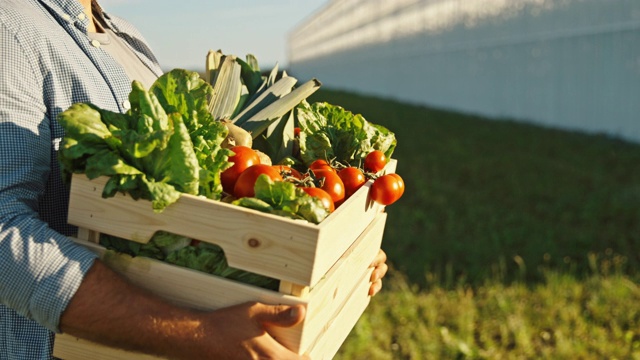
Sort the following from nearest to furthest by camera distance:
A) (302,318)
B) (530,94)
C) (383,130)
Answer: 1. (302,318)
2. (383,130)
3. (530,94)

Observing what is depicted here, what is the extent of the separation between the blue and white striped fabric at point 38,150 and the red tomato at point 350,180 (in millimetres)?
640

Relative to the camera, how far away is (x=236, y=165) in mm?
1974

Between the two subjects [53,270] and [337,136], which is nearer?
[53,270]

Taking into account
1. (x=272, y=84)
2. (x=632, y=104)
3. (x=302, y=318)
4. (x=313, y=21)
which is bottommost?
(x=313, y=21)

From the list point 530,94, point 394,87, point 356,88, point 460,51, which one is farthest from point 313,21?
point 530,94

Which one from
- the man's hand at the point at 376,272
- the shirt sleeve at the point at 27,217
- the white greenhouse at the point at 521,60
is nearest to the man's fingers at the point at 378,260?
the man's hand at the point at 376,272

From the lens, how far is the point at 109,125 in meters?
1.85

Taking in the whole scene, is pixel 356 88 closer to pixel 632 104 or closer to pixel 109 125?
pixel 632 104

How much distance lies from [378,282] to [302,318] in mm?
868

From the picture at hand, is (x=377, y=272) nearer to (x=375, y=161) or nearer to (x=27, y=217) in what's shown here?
(x=375, y=161)

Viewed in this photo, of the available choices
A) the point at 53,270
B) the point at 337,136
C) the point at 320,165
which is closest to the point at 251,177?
the point at 320,165

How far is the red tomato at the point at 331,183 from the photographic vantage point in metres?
2.03

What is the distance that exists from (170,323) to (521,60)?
16101 millimetres

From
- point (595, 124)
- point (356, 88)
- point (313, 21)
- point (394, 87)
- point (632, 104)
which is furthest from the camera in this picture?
point (313, 21)
